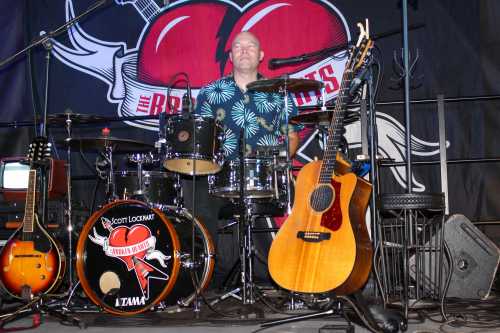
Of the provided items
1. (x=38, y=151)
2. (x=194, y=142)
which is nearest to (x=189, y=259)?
(x=194, y=142)

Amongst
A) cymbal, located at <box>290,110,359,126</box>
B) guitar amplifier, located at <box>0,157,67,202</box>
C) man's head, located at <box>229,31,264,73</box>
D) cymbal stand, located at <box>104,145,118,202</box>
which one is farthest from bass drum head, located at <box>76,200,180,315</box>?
man's head, located at <box>229,31,264,73</box>

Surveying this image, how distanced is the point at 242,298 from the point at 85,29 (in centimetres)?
298

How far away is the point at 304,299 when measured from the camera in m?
3.24

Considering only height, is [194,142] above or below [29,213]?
above

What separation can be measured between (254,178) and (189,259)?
64 centimetres

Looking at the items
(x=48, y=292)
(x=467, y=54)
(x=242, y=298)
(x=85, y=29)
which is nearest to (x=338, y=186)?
(x=242, y=298)

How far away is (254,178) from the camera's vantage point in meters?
3.38

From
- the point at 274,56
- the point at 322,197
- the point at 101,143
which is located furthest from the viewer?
the point at 274,56

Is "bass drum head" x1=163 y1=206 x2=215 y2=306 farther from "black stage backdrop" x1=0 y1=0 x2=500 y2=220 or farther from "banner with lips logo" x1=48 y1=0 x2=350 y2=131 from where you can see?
"banner with lips logo" x1=48 y1=0 x2=350 y2=131

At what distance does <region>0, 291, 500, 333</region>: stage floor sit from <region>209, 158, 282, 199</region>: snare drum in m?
0.67

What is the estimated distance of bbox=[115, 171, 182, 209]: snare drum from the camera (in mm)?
3553

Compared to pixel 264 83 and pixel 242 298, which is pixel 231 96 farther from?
pixel 242 298

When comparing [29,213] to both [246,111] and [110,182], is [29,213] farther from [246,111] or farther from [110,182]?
[246,111]

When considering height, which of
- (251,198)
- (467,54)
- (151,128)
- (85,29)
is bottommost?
(251,198)
